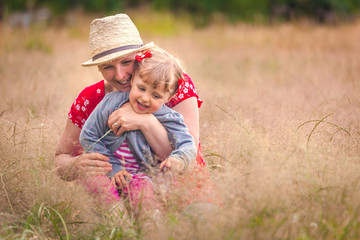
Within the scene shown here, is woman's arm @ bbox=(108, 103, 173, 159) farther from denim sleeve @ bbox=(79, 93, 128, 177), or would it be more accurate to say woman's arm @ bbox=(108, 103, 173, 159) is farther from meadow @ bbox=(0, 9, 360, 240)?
meadow @ bbox=(0, 9, 360, 240)

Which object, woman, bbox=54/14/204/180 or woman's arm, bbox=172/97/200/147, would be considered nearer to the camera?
woman, bbox=54/14/204/180

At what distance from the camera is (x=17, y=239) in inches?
78.9

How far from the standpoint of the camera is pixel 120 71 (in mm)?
2527

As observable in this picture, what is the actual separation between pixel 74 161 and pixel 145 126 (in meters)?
0.44

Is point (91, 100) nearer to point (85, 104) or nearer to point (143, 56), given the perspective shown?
point (85, 104)

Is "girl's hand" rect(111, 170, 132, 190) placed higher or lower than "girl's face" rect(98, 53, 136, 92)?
lower

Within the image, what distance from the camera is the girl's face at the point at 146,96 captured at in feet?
7.89

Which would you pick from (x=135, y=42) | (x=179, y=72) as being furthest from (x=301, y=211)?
(x=135, y=42)

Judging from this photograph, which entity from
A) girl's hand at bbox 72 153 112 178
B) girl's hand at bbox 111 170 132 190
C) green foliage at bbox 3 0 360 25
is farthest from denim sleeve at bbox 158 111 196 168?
green foliage at bbox 3 0 360 25

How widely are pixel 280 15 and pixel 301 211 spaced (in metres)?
15.1

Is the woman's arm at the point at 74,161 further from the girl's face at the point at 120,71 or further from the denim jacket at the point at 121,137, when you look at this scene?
the girl's face at the point at 120,71

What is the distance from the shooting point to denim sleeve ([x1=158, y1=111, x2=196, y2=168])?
2.32m

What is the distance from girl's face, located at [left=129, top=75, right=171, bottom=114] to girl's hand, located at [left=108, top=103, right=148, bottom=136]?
4 centimetres

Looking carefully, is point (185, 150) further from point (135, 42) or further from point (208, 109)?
point (208, 109)
